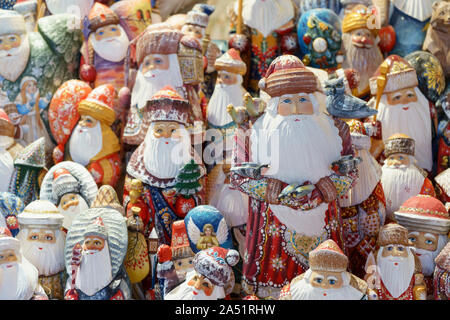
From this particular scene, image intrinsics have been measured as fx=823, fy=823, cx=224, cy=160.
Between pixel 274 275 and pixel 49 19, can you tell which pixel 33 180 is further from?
pixel 274 275

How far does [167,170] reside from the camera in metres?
5.65

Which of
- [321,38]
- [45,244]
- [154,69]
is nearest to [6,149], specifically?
[45,244]

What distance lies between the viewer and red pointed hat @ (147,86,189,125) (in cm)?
570

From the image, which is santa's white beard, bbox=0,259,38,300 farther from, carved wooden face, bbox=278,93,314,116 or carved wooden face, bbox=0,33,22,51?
carved wooden face, bbox=0,33,22,51

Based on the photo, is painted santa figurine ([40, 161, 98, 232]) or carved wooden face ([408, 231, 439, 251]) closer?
carved wooden face ([408, 231, 439, 251])

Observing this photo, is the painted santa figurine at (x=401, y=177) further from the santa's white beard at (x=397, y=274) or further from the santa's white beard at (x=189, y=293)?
the santa's white beard at (x=189, y=293)

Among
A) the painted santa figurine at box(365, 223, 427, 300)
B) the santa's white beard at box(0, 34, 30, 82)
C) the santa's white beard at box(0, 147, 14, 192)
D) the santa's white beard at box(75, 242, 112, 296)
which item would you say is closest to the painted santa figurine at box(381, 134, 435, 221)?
the painted santa figurine at box(365, 223, 427, 300)

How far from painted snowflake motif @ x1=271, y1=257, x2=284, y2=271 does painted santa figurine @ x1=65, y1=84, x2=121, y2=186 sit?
69.3 inches

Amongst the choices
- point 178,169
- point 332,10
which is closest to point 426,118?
point 332,10

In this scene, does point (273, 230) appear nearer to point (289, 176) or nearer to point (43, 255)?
point (289, 176)

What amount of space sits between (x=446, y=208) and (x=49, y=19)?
3592mm

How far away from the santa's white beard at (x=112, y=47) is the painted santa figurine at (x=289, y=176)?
2062 mm

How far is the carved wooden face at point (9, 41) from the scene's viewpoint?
6.57 metres

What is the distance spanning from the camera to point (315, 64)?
671cm
